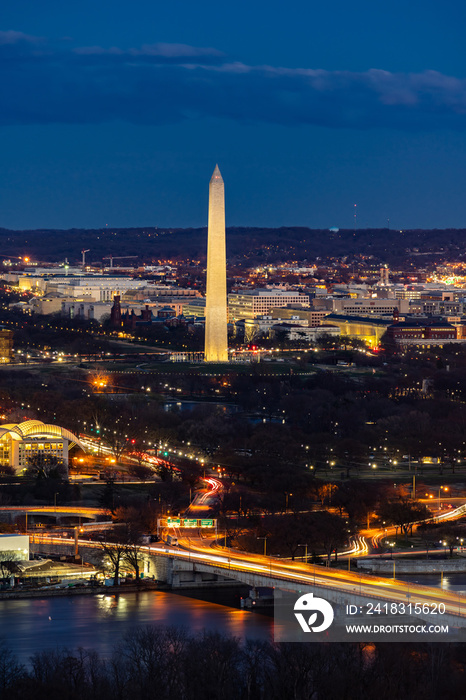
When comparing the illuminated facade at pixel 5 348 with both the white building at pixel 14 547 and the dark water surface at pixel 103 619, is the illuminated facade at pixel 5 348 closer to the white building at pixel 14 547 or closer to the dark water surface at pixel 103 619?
the white building at pixel 14 547

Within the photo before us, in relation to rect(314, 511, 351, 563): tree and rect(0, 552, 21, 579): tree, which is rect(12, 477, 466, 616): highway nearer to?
rect(314, 511, 351, 563): tree

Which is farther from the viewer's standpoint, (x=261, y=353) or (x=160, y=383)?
(x=261, y=353)

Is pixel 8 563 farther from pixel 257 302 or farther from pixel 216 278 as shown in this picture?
pixel 257 302

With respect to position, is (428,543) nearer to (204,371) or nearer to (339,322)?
(204,371)

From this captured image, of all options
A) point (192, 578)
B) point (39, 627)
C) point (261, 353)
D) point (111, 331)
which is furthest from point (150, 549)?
point (111, 331)

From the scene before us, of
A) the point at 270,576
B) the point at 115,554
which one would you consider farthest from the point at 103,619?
the point at 115,554

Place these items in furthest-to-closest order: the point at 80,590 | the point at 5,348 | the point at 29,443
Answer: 1. the point at 5,348
2. the point at 29,443
3. the point at 80,590

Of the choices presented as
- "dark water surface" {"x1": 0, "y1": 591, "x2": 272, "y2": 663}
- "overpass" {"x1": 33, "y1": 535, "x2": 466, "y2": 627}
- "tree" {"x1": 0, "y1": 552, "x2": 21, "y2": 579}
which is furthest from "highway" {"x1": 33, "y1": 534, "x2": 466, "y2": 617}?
"tree" {"x1": 0, "y1": 552, "x2": 21, "y2": 579}
